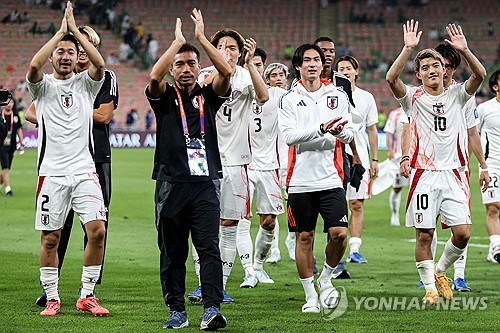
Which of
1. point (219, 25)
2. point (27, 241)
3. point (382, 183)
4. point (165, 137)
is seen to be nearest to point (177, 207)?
point (165, 137)

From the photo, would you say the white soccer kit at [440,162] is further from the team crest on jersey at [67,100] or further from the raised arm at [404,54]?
the team crest on jersey at [67,100]

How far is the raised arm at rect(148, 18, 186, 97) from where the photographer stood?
7.66m

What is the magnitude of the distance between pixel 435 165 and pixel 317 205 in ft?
4.06

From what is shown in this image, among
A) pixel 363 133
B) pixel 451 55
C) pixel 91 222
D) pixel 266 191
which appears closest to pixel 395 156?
pixel 363 133

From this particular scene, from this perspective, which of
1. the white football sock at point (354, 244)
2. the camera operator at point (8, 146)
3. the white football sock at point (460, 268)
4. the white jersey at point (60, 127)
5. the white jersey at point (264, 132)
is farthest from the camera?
the camera operator at point (8, 146)

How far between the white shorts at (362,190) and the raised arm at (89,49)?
5083 mm

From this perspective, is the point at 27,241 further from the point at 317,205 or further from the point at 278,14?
the point at 278,14

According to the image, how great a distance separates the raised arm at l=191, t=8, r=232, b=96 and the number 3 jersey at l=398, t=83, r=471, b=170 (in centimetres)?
224

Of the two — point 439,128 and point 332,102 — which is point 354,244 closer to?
point 439,128

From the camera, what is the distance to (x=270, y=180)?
444 inches

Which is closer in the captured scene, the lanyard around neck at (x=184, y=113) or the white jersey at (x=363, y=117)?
the lanyard around neck at (x=184, y=113)

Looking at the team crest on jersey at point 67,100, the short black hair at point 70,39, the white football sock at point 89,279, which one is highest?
the short black hair at point 70,39

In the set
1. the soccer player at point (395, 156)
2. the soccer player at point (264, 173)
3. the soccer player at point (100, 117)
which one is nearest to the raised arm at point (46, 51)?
the soccer player at point (100, 117)

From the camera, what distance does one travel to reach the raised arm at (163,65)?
301 inches
